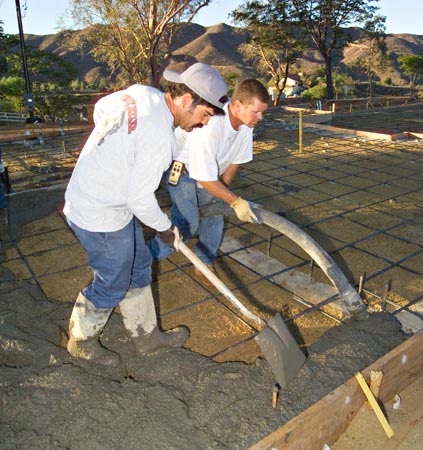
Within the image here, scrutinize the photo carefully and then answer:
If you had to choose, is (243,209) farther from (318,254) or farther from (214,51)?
(214,51)

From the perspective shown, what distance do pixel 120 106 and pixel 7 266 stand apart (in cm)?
216

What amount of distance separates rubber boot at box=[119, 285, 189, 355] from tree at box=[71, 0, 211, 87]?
12553mm

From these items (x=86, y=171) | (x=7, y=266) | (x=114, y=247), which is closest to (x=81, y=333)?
(x=114, y=247)

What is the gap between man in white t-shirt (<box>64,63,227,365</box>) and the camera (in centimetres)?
147

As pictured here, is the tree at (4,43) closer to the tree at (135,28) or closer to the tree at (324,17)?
the tree at (135,28)

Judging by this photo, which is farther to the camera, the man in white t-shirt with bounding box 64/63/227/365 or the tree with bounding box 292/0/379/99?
the tree with bounding box 292/0/379/99

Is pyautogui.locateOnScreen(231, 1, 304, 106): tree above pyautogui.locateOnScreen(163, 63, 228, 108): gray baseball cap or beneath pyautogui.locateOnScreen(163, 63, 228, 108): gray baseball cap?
above

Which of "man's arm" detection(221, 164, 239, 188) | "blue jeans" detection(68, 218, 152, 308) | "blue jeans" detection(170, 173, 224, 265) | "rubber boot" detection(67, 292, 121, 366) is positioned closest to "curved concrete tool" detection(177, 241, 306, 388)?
"blue jeans" detection(68, 218, 152, 308)

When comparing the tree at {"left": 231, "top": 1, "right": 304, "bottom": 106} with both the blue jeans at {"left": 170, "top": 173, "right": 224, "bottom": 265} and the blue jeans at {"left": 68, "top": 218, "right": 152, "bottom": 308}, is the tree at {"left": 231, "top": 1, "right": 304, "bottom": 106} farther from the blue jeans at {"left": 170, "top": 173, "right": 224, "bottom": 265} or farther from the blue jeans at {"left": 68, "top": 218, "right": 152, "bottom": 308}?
the blue jeans at {"left": 68, "top": 218, "right": 152, "bottom": 308}

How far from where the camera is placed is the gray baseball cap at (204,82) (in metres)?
1.53

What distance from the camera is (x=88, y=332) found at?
193cm

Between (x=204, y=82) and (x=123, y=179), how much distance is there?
494 millimetres

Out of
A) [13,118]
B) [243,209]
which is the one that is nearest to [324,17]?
[13,118]

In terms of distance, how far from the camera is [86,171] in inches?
63.3
